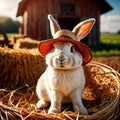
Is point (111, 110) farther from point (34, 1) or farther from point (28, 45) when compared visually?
point (34, 1)

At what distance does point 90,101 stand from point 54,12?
9598 millimetres

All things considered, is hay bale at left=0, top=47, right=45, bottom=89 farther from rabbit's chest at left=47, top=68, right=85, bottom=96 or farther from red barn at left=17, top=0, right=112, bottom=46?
red barn at left=17, top=0, right=112, bottom=46

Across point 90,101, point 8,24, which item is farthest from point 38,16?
point 8,24

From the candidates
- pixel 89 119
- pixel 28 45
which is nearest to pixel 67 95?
pixel 89 119

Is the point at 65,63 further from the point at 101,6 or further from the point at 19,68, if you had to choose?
the point at 101,6

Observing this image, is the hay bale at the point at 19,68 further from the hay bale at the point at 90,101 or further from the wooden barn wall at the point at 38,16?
the wooden barn wall at the point at 38,16

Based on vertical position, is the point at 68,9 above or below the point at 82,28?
above

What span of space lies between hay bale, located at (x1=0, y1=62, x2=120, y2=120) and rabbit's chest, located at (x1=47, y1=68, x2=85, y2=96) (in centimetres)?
18

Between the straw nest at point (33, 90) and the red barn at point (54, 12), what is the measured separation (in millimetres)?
8225

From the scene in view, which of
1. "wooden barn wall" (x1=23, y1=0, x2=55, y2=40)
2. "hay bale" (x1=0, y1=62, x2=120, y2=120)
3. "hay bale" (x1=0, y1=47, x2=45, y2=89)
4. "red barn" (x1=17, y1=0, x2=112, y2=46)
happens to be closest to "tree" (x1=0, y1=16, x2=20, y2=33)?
"red barn" (x1=17, y1=0, x2=112, y2=46)

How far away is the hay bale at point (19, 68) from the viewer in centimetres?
362

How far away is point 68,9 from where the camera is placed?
1252 centimetres

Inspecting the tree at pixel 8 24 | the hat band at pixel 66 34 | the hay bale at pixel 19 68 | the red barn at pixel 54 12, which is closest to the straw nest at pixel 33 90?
the hay bale at pixel 19 68

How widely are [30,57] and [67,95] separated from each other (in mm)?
1441
